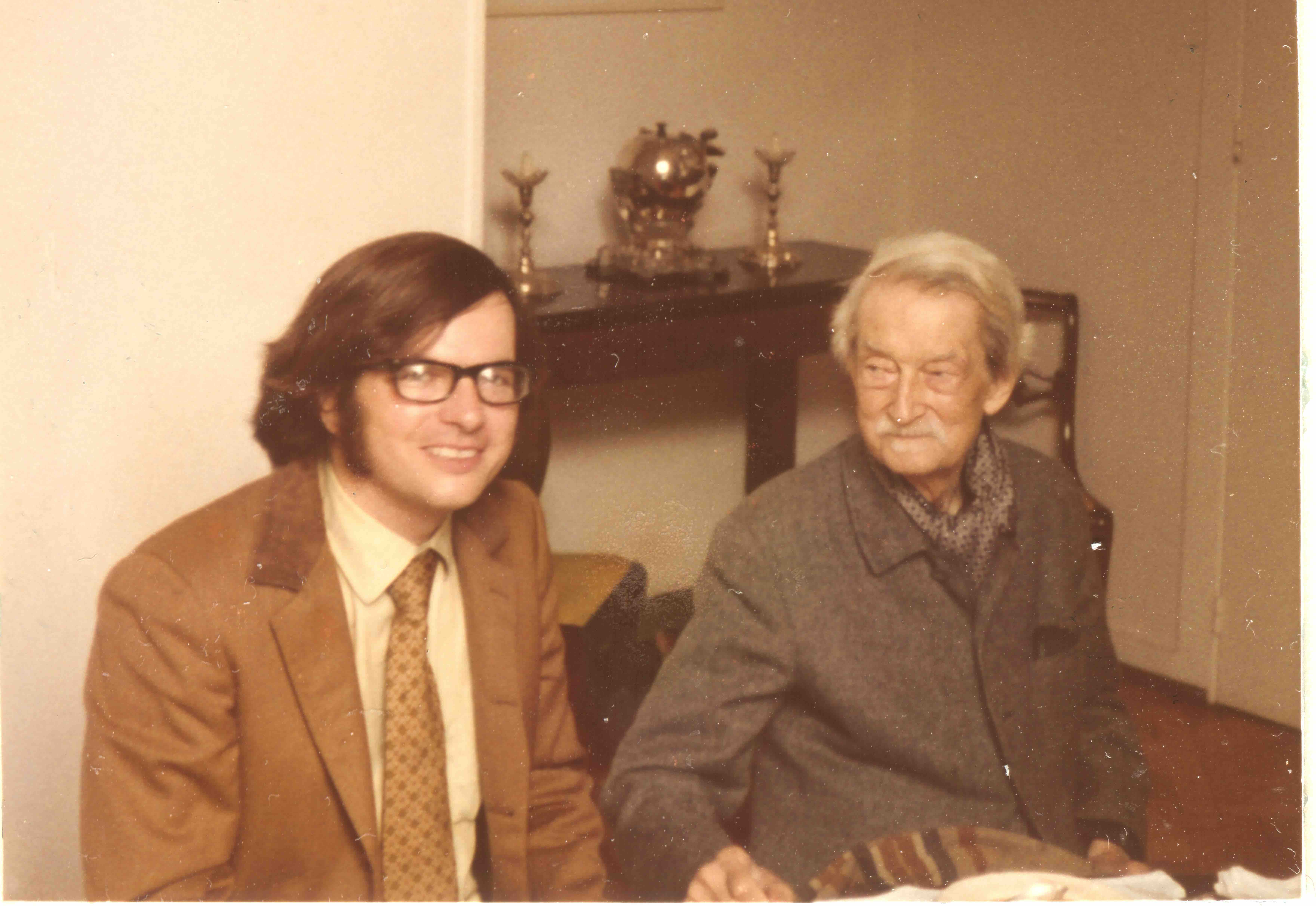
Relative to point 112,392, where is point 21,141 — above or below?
above

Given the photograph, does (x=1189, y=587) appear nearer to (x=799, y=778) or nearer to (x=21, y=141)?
(x=799, y=778)

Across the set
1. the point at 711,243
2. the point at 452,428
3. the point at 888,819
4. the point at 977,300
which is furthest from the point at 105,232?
the point at 888,819

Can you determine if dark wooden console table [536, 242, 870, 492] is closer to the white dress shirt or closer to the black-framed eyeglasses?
the black-framed eyeglasses

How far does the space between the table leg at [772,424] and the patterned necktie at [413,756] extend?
1.04 feet

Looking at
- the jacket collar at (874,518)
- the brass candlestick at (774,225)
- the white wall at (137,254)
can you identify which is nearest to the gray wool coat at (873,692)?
the jacket collar at (874,518)

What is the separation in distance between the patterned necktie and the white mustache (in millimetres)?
434

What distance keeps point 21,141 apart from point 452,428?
485mm

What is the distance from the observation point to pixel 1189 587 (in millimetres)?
1125

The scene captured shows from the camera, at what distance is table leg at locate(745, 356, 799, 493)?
1.09 metres

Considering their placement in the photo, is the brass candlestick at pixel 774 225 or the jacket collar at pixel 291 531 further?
the brass candlestick at pixel 774 225

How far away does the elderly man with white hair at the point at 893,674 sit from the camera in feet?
3.56

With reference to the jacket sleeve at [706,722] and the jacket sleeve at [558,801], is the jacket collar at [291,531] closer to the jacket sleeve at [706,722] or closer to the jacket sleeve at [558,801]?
the jacket sleeve at [558,801]

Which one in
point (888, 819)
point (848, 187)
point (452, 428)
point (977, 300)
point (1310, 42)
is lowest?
point (888, 819)

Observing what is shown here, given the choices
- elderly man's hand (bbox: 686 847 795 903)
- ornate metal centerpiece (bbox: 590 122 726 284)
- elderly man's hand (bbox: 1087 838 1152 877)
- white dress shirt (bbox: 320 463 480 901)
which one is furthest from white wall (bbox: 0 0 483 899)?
elderly man's hand (bbox: 1087 838 1152 877)
